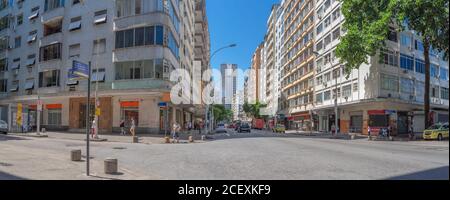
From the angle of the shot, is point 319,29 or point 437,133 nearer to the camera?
point 437,133

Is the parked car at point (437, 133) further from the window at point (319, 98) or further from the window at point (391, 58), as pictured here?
the window at point (319, 98)

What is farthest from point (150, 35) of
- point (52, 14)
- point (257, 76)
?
point (257, 76)

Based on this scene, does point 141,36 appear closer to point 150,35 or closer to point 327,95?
point 150,35

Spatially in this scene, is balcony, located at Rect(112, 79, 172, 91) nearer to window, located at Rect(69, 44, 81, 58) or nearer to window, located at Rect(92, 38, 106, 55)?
window, located at Rect(92, 38, 106, 55)

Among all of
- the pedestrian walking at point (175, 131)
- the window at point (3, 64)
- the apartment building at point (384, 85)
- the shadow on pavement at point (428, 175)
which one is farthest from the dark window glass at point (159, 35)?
the window at point (3, 64)

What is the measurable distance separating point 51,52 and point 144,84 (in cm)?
1479

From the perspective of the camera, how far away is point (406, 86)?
4500 cm

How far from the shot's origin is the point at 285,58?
86.6 meters

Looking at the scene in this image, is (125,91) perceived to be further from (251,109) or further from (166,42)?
(251,109)

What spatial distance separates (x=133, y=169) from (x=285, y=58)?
256ft

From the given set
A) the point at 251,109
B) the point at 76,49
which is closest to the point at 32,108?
the point at 76,49

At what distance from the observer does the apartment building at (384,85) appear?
4231 centimetres

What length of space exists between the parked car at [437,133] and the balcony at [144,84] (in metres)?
24.3

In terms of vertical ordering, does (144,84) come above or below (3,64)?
below
